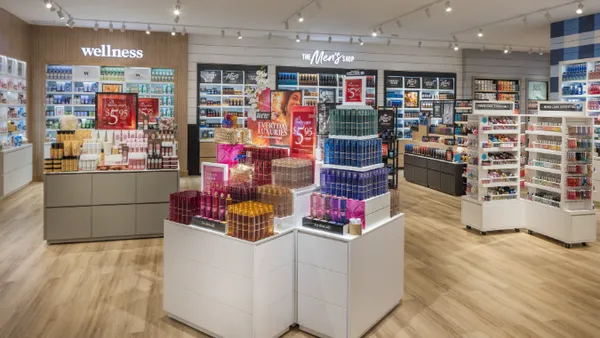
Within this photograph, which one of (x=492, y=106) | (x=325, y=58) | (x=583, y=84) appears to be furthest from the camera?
(x=325, y=58)

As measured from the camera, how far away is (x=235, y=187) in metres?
3.77

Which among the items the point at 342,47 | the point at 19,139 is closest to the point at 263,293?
the point at 19,139

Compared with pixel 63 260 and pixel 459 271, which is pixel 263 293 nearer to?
pixel 459 271

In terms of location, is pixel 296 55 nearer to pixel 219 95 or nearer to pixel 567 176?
pixel 219 95

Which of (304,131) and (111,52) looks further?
(111,52)

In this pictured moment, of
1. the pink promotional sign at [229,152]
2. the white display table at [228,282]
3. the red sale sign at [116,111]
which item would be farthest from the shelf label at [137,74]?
the white display table at [228,282]

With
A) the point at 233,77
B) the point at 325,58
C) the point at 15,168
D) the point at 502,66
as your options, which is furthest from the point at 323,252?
the point at 502,66

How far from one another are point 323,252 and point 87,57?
987cm

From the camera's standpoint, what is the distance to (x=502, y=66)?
1450cm

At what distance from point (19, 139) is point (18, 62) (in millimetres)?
1587

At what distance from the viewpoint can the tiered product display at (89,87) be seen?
11.2m

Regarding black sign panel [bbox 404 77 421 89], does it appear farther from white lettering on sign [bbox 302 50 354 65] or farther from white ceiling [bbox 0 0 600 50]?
white lettering on sign [bbox 302 50 354 65]

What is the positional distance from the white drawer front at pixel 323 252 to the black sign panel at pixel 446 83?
11793 mm

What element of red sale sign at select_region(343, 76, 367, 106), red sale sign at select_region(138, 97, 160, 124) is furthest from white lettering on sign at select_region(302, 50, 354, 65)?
red sale sign at select_region(343, 76, 367, 106)
